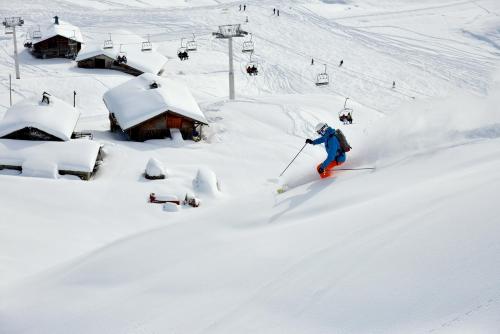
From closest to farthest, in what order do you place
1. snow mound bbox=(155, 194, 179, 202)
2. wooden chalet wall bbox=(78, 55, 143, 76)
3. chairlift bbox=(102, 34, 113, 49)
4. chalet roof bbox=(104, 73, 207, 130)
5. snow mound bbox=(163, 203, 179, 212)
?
snow mound bbox=(163, 203, 179, 212)
snow mound bbox=(155, 194, 179, 202)
chalet roof bbox=(104, 73, 207, 130)
wooden chalet wall bbox=(78, 55, 143, 76)
chairlift bbox=(102, 34, 113, 49)

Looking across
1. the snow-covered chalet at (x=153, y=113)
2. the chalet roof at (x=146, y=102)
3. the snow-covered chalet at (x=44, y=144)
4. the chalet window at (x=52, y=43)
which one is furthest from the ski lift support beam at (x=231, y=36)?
the chalet window at (x=52, y=43)

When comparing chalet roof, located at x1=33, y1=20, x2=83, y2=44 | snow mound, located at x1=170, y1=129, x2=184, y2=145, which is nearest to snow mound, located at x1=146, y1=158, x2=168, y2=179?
snow mound, located at x1=170, y1=129, x2=184, y2=145

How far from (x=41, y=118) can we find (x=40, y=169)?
149 inches

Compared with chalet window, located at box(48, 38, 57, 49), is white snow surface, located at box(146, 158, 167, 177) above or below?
below

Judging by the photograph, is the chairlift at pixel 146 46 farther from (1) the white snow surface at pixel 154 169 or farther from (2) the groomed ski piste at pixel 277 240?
(1) the white snow surface at pixel 154 169

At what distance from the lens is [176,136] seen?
90.0 feet

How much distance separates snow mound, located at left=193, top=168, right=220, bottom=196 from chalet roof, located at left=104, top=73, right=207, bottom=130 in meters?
6.34

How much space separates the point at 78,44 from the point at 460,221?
1859 inches

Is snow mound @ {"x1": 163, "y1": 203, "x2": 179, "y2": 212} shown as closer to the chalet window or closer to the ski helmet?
the ski helmet

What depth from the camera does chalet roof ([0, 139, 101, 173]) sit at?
70.7ft

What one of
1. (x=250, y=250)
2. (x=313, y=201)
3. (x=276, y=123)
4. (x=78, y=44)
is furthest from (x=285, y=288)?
(x=78, y=44)

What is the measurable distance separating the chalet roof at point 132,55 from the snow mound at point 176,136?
687 inches

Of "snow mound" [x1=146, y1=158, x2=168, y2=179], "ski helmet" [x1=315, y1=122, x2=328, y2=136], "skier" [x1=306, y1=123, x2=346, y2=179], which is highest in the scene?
"ski helmet" [x1=315, y1=122, x2=328, y2=136]

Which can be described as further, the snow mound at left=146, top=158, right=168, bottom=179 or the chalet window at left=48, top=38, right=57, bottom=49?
the chalet window at left=48, top=38, right=57, bottom=49
